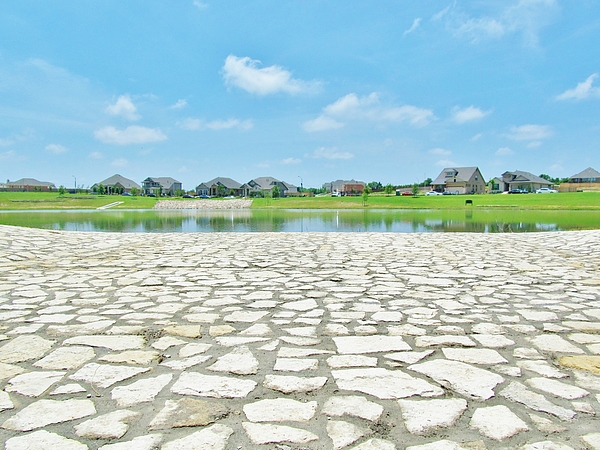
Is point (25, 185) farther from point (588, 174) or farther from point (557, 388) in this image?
point (588, 174)

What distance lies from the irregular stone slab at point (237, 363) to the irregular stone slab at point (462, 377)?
1032mm

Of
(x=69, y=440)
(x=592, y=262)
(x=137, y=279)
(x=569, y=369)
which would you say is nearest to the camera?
(x=69, y=440)

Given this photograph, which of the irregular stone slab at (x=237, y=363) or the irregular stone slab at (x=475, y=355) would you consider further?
the irregular stone slab at (x=475, y=355)

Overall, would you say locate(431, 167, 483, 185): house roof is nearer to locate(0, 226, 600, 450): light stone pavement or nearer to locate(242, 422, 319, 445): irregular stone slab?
locate(0, 226, 600, 450): light stone pavement

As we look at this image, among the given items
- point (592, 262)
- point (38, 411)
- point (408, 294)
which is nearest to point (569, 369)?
point (408, 294)

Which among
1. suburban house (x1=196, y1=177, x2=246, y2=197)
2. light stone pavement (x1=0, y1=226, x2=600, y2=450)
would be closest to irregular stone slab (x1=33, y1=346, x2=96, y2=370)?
light stone pavement (x1=0, y1=226, x2=600, y2=450)

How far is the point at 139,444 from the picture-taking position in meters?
1.72

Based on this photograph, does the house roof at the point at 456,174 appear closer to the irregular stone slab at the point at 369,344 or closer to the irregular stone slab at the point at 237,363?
the irregular stone slab at the point at 369,344

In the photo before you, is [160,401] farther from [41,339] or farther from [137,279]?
[137,279]

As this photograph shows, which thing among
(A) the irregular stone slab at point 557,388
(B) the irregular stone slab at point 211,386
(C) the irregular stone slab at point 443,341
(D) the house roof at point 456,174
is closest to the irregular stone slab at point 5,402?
(B) the irregular stone slab at point 211,386

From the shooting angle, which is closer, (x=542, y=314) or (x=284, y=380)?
(x=284, y=380)

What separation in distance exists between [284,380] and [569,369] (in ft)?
6.01

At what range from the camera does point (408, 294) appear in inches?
173

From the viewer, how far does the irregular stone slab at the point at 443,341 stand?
2868 mm
